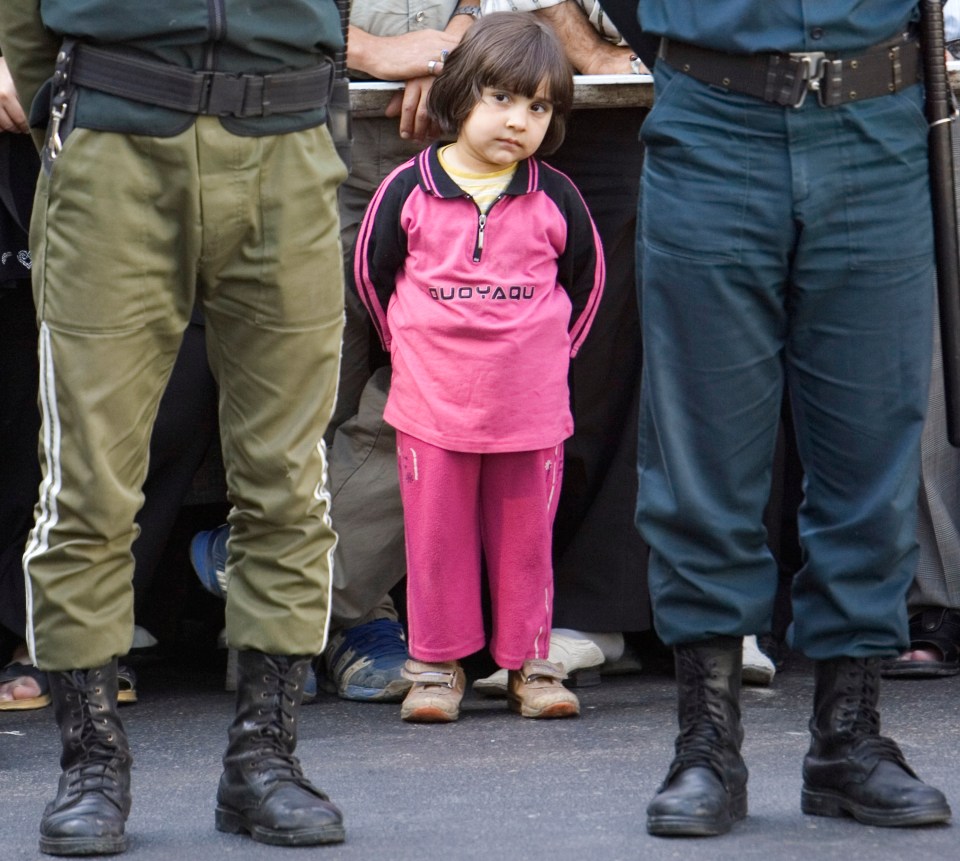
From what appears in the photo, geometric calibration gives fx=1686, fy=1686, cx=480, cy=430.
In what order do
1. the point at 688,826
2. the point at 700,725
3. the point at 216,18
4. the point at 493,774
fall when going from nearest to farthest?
1. the point at 216,18
2. the point at 688,826
3. the point at 700,725
4. the point at 493,774

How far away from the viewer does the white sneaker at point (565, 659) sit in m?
3.77

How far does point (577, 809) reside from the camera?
2828 millimetres

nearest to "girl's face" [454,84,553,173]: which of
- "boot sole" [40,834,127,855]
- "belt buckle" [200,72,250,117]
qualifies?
"belt buckle" [200,72,250,117]

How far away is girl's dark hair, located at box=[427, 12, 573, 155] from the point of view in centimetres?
356

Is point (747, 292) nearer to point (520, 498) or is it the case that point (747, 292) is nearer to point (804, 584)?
point (804, 584)

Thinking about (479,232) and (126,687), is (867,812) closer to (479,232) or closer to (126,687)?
(479,232)

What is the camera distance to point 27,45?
2.57 metres

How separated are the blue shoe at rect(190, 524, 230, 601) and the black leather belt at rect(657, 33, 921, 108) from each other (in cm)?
171

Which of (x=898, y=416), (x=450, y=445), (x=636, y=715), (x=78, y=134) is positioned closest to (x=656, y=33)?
(x=898, y=416)

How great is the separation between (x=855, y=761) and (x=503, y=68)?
1.66 metres

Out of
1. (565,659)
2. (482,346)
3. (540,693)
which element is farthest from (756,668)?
(482,346)

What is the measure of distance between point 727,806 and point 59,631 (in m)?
1.06

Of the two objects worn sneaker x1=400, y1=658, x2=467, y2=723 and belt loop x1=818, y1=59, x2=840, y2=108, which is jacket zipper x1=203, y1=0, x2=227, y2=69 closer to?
belt loop x1=818, y1=59, x2=840, y2=108

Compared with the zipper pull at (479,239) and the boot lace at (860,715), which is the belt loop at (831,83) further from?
the zipper pull at (479,239)
